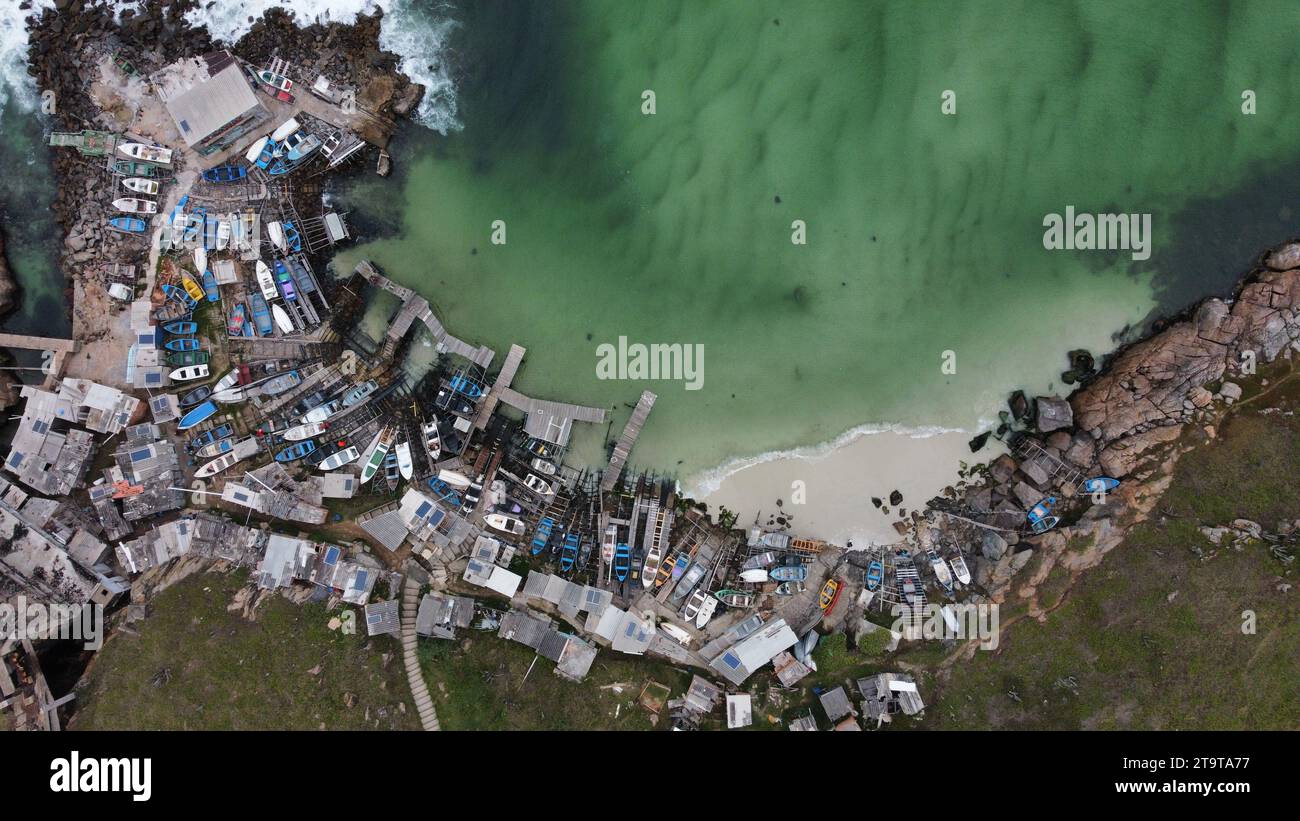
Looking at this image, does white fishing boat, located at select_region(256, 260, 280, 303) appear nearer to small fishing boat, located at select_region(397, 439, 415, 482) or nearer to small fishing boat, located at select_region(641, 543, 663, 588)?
small fishing boat, located at select_region(397, 439, 415, 482)

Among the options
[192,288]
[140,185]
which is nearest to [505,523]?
[192,288]

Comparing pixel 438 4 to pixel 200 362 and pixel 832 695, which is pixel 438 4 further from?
pixel 832 695

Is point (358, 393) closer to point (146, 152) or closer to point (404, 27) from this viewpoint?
point (146, 152)

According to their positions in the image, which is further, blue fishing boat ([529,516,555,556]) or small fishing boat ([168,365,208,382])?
blue fishing boat ([529,516,555,556])

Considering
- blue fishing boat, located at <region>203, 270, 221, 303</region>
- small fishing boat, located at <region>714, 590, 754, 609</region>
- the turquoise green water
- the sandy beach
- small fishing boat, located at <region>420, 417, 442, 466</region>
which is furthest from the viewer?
the sandy beach

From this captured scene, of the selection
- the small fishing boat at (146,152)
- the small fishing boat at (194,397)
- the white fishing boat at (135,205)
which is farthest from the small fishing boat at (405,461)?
the small fishing boat at (146,152)

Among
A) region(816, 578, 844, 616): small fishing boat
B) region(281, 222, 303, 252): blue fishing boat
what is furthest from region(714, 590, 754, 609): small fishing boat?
region(281, 222, 303, 252): blue fishing boat

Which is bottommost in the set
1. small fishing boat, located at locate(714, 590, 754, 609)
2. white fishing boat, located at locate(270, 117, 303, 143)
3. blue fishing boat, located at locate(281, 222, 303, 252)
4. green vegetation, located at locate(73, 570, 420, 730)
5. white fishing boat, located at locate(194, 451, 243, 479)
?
green vegetation, located at locate(73, 570, 420, 730)

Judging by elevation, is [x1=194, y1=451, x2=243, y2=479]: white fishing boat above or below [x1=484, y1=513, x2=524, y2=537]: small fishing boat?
above
